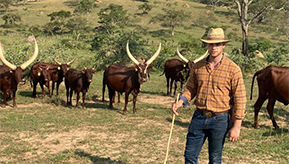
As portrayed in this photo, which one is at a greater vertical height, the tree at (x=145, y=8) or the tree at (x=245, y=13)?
the tree at (x=145, y=8)

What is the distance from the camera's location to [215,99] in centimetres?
369

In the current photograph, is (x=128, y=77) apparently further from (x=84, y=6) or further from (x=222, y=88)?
(x=84, y=6)

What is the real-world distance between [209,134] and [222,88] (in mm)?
648

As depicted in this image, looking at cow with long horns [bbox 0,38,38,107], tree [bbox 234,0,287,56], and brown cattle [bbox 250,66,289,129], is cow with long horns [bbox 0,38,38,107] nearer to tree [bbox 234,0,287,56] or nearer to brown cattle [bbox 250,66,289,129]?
brown cattle [bbox 250,66,289,129]

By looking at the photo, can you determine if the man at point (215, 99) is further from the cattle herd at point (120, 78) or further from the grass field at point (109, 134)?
the cattle herd at point (120, 78)

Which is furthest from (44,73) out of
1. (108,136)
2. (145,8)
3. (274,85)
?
(145,8)

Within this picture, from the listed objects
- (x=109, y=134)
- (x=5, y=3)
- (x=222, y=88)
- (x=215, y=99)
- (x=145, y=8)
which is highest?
(x=145, y=8)

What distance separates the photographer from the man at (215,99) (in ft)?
11.9

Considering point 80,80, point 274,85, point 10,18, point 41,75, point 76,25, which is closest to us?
point 274,85

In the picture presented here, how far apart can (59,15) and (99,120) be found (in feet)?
137

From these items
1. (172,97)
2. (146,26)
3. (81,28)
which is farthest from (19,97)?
(146,26)

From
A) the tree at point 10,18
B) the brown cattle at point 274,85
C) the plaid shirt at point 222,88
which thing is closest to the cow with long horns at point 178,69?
the brown cattle at point 274,85

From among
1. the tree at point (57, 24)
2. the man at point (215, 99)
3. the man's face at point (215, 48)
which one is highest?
the tree at point (57, 24)

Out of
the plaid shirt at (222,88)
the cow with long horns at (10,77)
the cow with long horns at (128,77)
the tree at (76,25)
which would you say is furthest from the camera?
the tree at (76,25)
